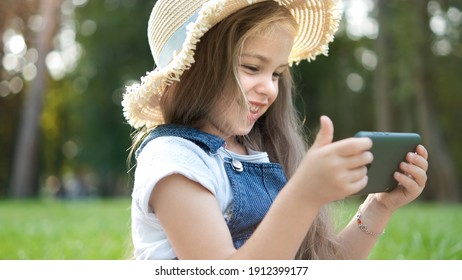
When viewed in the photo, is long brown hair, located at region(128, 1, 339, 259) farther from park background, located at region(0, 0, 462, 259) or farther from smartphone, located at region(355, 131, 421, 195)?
park background, located at region(0, 0, 462, 259)

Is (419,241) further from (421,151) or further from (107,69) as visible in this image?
(107,69)

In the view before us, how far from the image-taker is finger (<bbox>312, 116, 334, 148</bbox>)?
0.96 m

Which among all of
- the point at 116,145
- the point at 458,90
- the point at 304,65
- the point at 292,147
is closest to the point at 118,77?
the point at 116,145

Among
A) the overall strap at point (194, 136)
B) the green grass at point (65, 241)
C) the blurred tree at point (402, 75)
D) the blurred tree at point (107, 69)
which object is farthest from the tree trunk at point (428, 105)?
the overall strap at point (194, 136)

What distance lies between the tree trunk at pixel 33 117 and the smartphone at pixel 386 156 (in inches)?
363

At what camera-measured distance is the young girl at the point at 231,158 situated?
102cm

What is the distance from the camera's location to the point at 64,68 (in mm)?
Result: 13992

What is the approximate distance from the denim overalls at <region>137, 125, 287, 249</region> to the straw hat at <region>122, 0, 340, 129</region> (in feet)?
0.33

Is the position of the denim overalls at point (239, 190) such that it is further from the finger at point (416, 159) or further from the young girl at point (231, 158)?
the finger at point (416, 159)

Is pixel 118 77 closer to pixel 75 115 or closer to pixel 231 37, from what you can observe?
pixel 75 115

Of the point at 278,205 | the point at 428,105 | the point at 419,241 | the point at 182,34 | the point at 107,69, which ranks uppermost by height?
the point at 182,34

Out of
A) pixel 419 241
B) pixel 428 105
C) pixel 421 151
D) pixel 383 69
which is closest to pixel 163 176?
pixel 421 151

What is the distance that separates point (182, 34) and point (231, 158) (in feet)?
0.91

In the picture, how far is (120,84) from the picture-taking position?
13062mm
